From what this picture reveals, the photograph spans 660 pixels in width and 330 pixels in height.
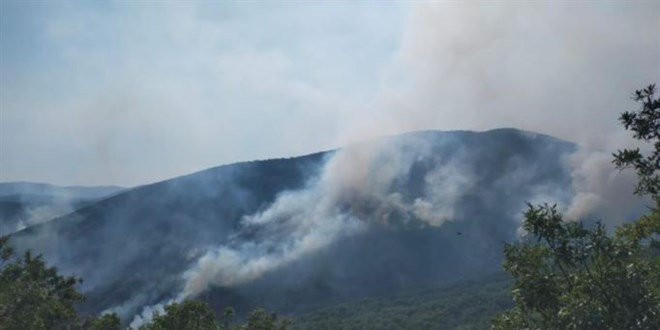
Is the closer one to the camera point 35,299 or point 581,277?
point 581,277

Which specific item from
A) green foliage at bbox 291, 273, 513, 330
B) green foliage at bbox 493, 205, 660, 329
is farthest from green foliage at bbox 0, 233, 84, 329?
green foliage at bbox 291, 273, 513, 330

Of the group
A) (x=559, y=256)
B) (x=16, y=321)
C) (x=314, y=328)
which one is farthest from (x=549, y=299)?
(x=314, y=328)

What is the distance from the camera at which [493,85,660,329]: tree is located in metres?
20.7

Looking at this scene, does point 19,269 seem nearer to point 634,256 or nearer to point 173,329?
point 173,329

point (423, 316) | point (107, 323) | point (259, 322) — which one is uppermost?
point (107, 323)

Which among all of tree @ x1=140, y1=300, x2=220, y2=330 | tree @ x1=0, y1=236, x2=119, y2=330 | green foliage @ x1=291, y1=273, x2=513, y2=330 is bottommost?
green foliage @ x1=291, y1=273, x2=513, y2=330

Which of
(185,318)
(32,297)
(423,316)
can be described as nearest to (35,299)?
(32,297)

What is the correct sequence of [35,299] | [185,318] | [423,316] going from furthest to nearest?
[423,316]
[35,299]
[185,318]

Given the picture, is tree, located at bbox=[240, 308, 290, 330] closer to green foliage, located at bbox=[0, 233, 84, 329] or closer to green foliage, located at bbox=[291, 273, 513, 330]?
green foliage, located at bbox=[0, 233, 84, 329]

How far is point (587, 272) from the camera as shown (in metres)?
23.3

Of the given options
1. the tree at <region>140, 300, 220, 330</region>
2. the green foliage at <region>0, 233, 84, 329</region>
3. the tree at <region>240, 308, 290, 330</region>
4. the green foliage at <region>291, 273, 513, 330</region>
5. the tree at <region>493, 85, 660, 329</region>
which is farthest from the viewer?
the green foliage at <region>291, 273, 513, 330</region>

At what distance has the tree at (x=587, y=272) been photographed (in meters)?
20.7

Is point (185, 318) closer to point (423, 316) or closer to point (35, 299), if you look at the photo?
point (35, 299)

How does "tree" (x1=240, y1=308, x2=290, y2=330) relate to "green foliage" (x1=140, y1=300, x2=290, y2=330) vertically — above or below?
below
